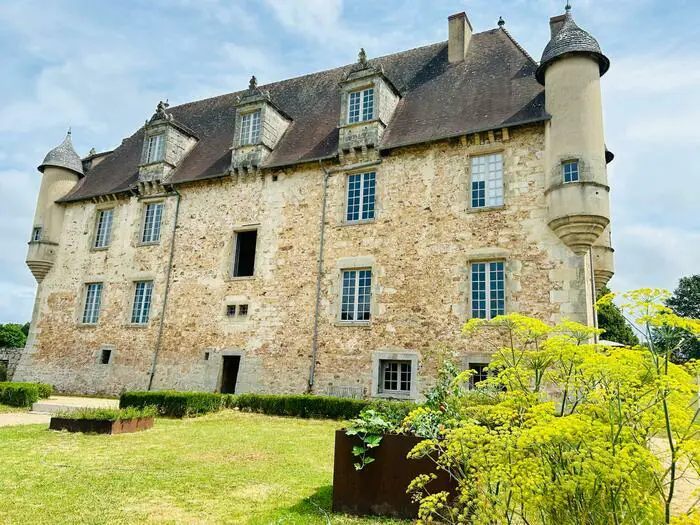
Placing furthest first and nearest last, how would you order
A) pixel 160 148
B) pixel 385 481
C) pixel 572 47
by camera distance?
1. pixel 160 148
2. pixel 572 47
3. pixel 385 481

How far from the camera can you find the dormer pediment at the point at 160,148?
18.7m

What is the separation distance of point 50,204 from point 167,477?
18.6 m

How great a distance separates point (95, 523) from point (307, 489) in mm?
2195

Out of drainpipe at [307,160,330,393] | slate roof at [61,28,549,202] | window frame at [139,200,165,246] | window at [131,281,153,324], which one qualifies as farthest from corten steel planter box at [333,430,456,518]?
window frame at [139,200,165,246]

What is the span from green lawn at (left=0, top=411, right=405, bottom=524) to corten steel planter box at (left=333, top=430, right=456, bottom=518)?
162 millimetres

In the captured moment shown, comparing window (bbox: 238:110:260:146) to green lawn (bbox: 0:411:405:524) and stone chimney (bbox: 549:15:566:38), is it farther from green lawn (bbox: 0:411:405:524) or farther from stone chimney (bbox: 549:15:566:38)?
green lawn (bbox: 0:411:405:524)

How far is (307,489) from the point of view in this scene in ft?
18.6

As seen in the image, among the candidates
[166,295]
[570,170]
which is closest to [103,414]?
[166,295]

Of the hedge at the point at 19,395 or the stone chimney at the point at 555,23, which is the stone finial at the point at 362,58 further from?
the hedge at the point at 19,395

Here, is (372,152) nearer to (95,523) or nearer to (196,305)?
(196,305)

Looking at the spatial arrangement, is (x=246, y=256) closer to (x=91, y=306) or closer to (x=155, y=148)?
(x=155, y=148)

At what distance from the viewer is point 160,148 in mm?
19016

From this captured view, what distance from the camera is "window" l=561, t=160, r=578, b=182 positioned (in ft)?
39.5

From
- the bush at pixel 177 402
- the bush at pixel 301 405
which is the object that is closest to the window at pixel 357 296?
the bush at pixel 301 405
